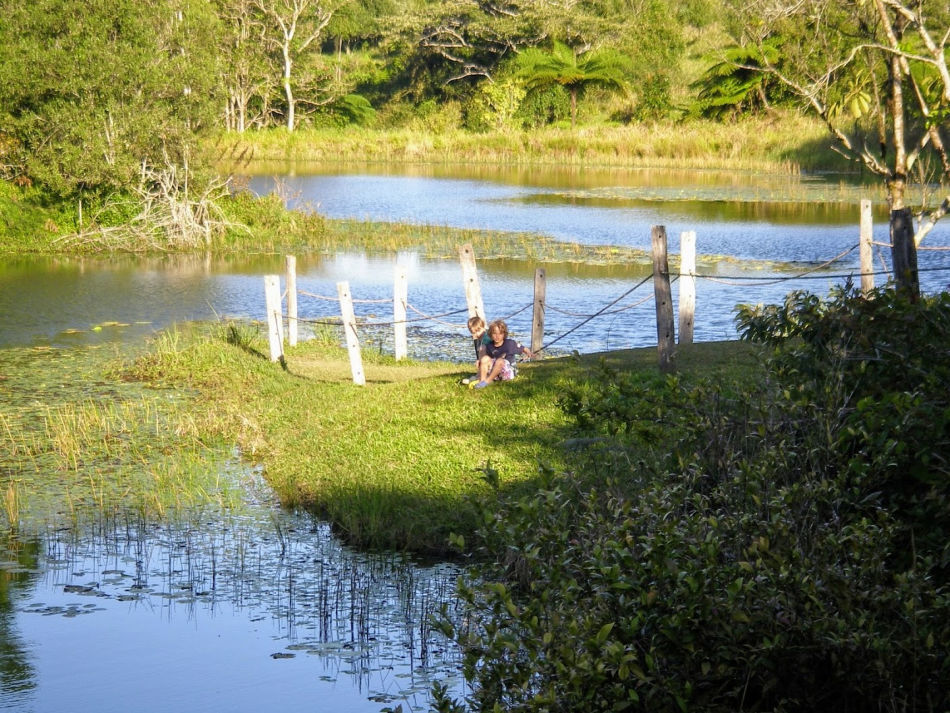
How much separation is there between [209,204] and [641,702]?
2425 centimetres

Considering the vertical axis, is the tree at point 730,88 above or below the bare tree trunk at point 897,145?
above

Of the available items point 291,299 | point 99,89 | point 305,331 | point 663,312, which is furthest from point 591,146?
point 663,312

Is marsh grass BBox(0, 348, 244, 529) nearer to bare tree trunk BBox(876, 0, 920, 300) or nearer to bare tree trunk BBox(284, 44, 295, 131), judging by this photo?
bare tree trunk BBox(876, 0, 920, 300)

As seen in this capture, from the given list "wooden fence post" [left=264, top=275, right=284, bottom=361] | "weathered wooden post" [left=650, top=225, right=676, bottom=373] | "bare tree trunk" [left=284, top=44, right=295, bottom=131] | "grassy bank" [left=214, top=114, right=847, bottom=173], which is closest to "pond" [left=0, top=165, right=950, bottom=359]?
"weathered wooden post" [left=650, top=225, right=676, bottom=373]

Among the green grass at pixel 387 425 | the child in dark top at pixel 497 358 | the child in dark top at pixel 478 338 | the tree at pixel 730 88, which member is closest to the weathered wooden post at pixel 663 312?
the green grass at pixel 387 425

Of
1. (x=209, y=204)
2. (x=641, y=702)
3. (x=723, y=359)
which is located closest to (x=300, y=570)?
(x=641, y=702)

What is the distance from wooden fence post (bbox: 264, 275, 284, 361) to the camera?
14.6 meters

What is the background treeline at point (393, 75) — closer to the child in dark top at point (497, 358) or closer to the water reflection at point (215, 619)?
the child in dark top at point (497, 358)

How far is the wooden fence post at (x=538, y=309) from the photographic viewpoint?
13836mm

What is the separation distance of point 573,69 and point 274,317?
44.0 meters

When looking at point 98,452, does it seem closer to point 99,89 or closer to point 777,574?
point 777,574

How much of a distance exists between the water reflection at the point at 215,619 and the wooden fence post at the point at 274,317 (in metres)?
5.58

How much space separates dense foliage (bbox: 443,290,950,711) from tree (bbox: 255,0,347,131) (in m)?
51.6

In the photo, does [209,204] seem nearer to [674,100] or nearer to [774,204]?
[774,204]
